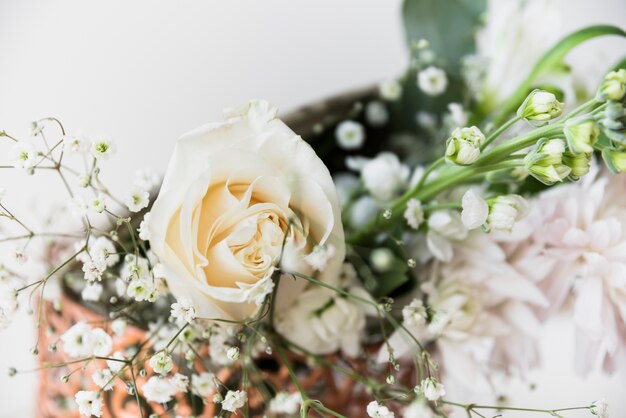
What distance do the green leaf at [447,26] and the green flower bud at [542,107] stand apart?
0.82 ft

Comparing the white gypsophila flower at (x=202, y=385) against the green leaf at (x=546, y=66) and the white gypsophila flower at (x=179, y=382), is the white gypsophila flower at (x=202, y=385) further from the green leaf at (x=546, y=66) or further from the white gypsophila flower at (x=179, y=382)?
the green leaf at (x=546, y=66)

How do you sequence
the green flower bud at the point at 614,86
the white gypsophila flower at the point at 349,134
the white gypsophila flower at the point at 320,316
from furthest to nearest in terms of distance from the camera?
the white gypsophila flower at the point at 349,134 → the white gypsophila flower at the point at 320,316 → the green flower bud at the point at 614,86

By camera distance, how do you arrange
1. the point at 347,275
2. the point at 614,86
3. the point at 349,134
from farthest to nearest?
1. the point at 349,134
2. the point at 347,275
3. the point at 614,86

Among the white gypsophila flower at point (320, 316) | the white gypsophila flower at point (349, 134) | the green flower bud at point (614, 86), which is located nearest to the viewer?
the green flower bud at point (614, 86)

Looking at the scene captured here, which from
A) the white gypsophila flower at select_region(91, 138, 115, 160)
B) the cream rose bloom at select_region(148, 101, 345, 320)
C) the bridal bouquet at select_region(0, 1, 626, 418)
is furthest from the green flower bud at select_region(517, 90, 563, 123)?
the white gypsophila flower at select_region(91, 138, 115, 160)

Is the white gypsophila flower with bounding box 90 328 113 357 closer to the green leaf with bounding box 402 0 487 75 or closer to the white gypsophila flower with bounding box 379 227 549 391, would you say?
the white gypsophila flower with bounding box 379 227 549 391

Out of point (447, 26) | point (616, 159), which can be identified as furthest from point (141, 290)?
point (447, 26)

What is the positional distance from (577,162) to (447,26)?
0.29m

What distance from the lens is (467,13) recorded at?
0.56 meters

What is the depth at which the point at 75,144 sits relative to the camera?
0.31 meters

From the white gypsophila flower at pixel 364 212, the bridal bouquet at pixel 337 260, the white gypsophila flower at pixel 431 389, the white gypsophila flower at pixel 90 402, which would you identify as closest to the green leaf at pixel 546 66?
the bridal bouquet at pixel 337 260

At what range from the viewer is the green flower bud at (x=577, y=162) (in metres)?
0.29

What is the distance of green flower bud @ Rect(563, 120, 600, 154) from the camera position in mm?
280

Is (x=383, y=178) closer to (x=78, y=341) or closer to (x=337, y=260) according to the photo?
(x=337, y=260)
